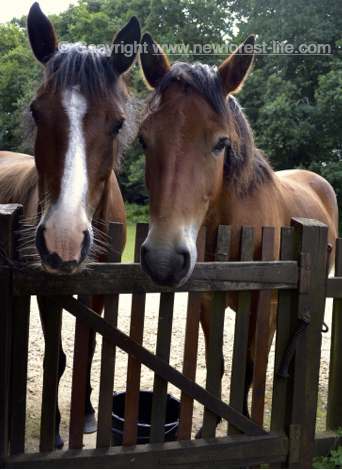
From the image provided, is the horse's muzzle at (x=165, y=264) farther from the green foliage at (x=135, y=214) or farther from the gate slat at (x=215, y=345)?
the green foliage at (x=135, y=214)

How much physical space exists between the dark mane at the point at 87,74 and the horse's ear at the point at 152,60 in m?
0.19

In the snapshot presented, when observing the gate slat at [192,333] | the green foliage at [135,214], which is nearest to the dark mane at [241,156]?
the gate slat at [192,333]

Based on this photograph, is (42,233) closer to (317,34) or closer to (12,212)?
(12,212)

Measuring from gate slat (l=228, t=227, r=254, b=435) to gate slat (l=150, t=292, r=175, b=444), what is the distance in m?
0.42

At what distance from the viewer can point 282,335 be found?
7.43ft

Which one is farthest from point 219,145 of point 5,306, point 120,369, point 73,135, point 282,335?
point 120,369

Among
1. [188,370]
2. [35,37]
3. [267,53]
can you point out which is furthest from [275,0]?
[188,370]

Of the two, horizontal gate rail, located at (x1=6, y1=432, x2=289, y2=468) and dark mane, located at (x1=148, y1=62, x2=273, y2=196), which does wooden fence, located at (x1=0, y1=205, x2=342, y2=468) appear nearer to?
horizontal gate rail, located at (x1=6, y1=432, x2=289, y2=468)

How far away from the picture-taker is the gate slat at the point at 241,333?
7.25 feet

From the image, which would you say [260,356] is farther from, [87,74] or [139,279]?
[87,74]

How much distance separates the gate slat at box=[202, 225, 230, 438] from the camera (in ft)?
7.11

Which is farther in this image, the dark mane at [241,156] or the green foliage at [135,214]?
Answer: the green foliage at [135,214]

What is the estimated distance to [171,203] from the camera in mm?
1841

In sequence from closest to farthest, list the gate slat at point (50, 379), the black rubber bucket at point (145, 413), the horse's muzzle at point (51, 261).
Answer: the horse's muzzle at point (51, 261), the gate slat at point (50, 379), the black rubber bucket at point (145, 413)
